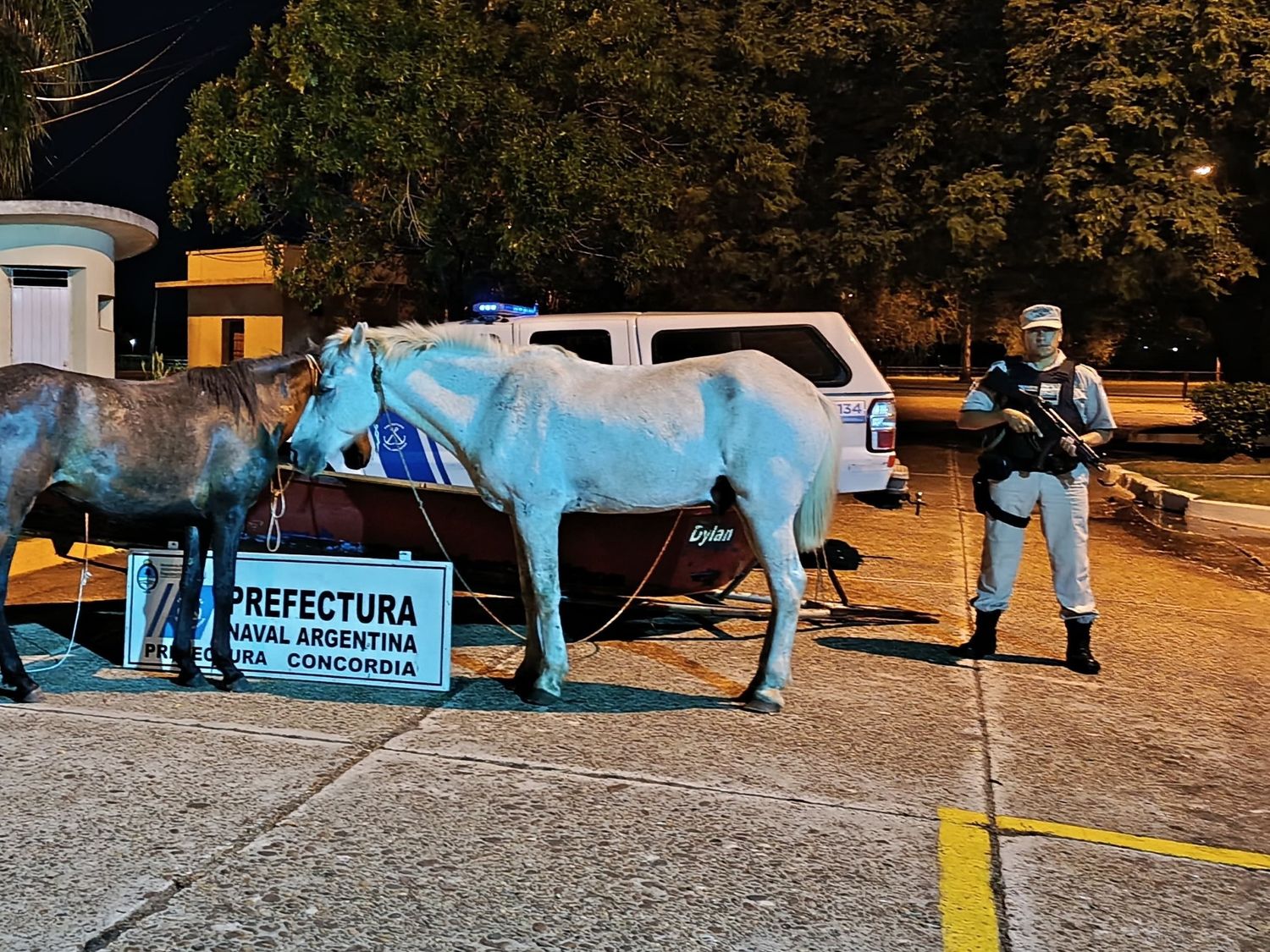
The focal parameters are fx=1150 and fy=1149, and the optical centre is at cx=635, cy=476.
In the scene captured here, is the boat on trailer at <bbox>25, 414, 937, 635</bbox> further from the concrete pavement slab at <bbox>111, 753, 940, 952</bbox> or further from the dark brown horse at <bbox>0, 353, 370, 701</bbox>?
the concrete pavement slab at <bbox>111, 753, 940, 952</bbox>

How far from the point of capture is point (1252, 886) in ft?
12.9

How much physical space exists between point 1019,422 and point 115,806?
485 cm

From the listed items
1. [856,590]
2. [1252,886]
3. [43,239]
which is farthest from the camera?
[43,239]

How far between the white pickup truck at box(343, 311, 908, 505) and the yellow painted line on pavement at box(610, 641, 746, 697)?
7.51 feet

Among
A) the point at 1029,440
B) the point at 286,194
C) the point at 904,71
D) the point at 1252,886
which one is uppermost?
the point at 904,71

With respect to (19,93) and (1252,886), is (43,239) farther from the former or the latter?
(1252,886)

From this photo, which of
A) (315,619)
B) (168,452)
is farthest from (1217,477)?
(168,452)

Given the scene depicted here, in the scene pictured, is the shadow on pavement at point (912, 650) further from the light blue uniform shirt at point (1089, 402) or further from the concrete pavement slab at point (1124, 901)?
the concrete pavement slab at point (1124, 901)

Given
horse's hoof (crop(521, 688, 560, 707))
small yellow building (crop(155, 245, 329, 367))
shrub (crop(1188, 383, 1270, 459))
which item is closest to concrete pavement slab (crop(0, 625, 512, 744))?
horse's hoof (crop(521, 688, 560, 707))

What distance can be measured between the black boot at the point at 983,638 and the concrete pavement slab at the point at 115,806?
3817 mm

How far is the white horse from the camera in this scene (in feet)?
18.8

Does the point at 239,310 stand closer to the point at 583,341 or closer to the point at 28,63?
the point at 28,63

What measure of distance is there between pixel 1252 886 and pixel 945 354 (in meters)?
87.9

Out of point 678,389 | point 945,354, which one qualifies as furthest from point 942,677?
point 945,354
